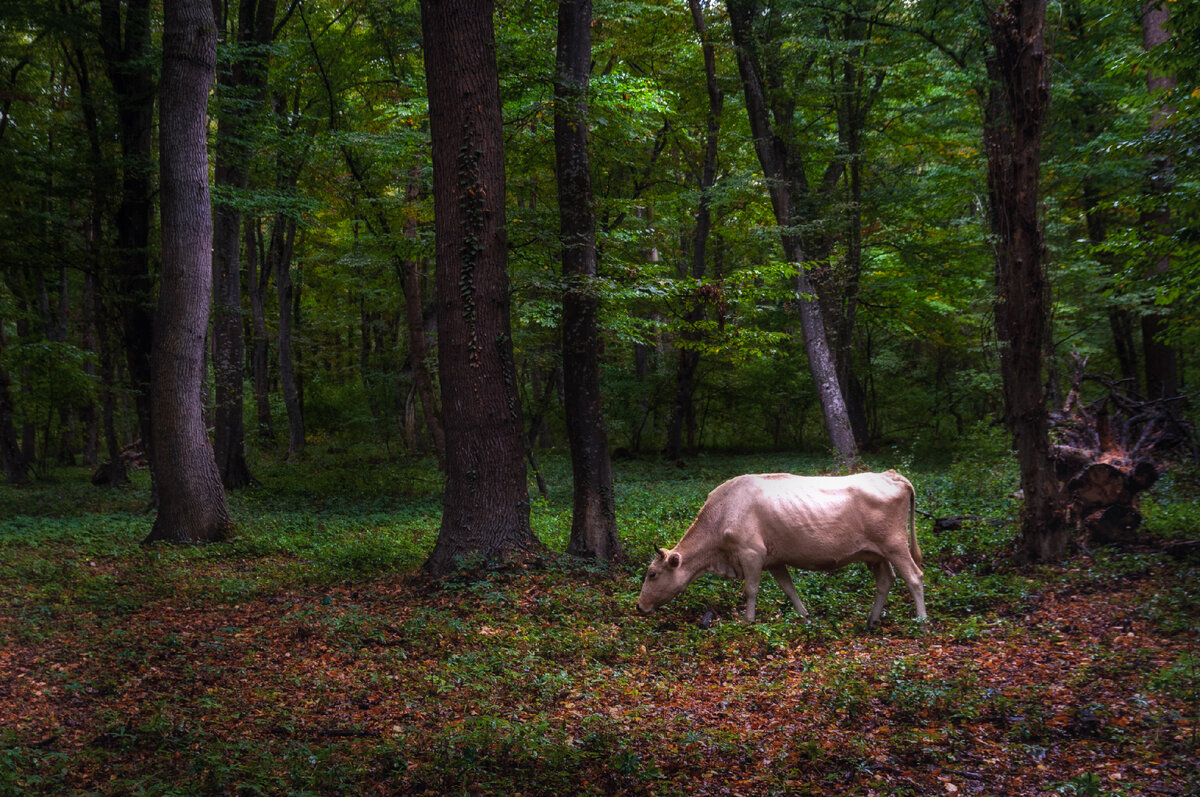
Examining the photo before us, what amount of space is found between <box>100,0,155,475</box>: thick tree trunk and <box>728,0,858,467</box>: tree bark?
1200cm

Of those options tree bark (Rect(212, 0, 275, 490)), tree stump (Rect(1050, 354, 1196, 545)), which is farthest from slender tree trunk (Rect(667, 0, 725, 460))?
tree bark (Rect(212, 0, 275, 490))

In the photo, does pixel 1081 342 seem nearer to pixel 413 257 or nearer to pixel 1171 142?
pixel 1171 142

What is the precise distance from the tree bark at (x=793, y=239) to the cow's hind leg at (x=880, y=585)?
27.6 feet

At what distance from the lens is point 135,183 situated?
1555 cm

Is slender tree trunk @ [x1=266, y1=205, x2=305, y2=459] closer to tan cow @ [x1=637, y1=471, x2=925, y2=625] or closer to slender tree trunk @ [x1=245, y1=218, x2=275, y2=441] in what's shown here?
slender tree trunk @ [x1=245, y1=218, x2=275, y2=441]

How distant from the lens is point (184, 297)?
12203 millimetres

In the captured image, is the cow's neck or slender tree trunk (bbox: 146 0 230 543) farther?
slender tree trunk (bbox: 146 0 230 543)

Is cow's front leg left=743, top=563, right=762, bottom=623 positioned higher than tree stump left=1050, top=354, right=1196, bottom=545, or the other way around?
tree stump left=1050, top=354, right=1196, bottom=545

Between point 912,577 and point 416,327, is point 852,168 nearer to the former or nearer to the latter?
point 416,327

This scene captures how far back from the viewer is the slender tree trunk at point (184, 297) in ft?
39.2

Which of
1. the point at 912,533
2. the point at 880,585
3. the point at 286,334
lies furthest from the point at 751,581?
the point at 286,334

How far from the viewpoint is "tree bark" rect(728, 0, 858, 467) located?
17.1m

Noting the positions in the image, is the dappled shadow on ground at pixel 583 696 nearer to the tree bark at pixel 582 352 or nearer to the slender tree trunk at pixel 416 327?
the tree bark at pixel 582 352

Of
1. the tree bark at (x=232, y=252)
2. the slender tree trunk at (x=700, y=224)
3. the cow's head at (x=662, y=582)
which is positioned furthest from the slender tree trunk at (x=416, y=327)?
the cow's head at (x=662, y=582)
